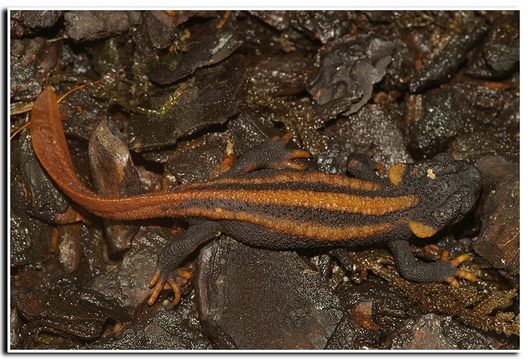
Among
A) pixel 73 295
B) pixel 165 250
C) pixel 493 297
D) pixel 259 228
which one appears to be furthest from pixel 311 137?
pixel 73 295

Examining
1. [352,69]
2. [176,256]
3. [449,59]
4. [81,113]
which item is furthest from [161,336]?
[449,59]

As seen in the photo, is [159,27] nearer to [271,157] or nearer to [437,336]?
[271,157]

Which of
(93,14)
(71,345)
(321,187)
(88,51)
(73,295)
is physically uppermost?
(93,14)

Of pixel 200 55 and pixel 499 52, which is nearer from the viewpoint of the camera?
pixel 200 55

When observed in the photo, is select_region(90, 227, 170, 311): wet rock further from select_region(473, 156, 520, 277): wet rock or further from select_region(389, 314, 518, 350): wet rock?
select_region(473, 156, 520, 277): wet rock

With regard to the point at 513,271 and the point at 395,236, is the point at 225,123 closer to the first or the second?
the point at 395,236

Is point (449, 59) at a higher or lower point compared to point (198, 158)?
higher

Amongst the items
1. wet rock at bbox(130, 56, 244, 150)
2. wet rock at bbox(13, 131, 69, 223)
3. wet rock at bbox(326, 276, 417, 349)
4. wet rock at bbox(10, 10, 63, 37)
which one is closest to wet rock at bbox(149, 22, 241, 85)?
wet rock at bbox(130, 56, 244, 150)

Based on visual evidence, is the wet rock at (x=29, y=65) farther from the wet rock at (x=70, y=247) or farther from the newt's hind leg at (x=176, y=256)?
the newt's hind leg at (x=176, y=256)
